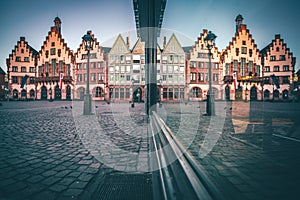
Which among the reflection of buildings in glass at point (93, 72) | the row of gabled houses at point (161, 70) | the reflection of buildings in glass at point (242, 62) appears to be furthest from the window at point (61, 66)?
the reflection of buildings in glass at point (242, 62)

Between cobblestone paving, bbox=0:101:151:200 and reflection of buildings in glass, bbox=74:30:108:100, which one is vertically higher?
reflection of buildings in glass, bbox=74:30:108:100

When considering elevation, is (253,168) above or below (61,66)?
below

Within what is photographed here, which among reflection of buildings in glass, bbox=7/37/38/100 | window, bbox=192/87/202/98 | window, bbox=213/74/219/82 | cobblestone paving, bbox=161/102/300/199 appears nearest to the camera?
cobblestone paving, bbox=161/102/300/199

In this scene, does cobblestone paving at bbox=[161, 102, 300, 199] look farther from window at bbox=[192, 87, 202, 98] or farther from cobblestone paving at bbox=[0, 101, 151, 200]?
window at bbox=[192, 87, 202, 98]

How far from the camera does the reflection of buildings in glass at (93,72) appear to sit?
108 feet

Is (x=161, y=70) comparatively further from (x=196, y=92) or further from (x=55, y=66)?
(x=55, y=66)

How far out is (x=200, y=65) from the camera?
108 ft

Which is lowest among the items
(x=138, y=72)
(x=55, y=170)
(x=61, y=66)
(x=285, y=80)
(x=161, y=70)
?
(x=55, y=170)

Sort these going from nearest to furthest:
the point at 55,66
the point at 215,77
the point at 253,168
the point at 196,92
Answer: the point at 253,168 → the point at 215,77 → the point at 196,92 → the point at 55,66

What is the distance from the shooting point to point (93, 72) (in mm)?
33188

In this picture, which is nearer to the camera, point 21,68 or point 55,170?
point 55,170

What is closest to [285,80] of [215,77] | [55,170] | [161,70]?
[215,77]

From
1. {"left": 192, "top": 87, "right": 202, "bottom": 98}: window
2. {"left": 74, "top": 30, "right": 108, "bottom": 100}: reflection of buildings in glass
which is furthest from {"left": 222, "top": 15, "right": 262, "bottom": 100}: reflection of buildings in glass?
{"left": 74, "top": 30, "right": 108, "bottom": 100}: reflection of buildings in glass

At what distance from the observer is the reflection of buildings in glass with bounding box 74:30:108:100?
32781mm
